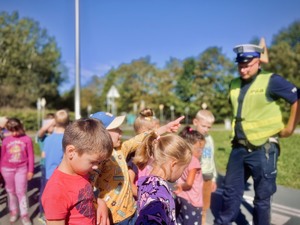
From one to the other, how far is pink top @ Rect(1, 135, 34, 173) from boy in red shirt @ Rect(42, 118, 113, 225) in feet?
9.58

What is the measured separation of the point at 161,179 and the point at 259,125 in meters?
2.03

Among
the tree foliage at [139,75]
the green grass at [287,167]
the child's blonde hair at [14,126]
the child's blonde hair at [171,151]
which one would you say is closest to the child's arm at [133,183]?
the child's blonde hair at [171,151]

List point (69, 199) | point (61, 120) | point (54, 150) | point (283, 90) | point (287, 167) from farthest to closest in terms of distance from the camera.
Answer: point (287, 167) → point (61, 120) → point (54, 150) → point (283, 90) → point (69, 199)

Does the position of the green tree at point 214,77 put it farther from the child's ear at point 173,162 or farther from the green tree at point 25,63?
the child's ear at point 173,162

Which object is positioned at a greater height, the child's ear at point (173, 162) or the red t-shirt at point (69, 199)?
the child's ear at point (173, 162)

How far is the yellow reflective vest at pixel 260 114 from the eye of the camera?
149 inches

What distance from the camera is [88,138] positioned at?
216 cm

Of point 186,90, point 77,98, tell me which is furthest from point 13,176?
point 186,90

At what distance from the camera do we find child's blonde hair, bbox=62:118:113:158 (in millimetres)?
2156

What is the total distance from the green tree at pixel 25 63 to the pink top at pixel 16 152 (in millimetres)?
42593

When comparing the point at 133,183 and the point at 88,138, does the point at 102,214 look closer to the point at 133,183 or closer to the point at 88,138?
the point at 88,138

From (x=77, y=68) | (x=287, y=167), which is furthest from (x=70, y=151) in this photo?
(x=287, y=167)

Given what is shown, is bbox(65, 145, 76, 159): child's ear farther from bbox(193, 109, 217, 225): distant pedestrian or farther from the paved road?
the paved road

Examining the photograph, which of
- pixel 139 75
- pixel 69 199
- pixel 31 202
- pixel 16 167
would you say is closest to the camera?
pixel 69 199
